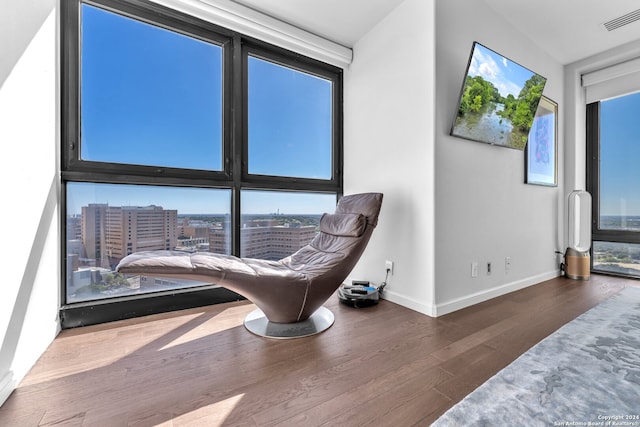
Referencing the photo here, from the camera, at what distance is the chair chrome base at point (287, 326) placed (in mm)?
1681

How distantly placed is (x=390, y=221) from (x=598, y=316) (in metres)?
1.59

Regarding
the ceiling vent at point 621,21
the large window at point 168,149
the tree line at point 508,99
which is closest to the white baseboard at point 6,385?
the large window at point 168,149

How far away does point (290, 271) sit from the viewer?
1727 mm

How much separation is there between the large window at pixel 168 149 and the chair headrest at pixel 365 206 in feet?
1.98

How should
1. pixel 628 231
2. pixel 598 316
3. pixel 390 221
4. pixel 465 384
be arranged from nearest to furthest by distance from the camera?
pixel 465 384 → pixel 598 316 → pixel 390 221 → pixel 628 231

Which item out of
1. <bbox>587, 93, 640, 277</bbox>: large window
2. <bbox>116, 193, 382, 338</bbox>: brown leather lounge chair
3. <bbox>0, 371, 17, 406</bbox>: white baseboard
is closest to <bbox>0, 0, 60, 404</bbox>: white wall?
<bbox>0, 371, 17, 406</bbox>: white baseboard

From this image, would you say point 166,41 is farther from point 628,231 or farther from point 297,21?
point 628,231

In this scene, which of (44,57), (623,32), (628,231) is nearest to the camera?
(44,57)

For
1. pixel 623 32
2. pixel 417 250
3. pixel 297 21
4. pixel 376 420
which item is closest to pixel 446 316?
pixel 417 250

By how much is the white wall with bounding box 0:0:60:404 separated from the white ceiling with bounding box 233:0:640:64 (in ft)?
4.82

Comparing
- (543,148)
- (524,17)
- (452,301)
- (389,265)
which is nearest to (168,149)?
(389,265)

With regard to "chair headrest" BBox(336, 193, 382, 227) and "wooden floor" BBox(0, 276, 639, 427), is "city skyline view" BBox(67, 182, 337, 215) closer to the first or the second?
"chair headrest" BBox(336, 193, 382, 227)

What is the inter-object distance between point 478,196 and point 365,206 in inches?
40.7

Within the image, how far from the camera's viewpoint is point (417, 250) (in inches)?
84.4
